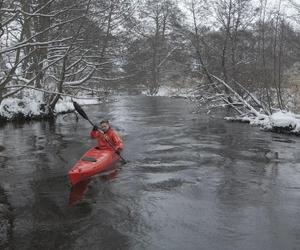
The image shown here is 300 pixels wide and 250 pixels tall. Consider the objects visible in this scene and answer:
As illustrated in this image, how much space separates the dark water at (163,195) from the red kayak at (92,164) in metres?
0.23

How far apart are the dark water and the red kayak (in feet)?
0.76

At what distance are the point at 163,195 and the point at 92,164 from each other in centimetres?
177

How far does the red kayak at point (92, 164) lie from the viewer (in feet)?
27.2

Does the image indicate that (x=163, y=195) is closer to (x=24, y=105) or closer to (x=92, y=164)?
(x=92, y=164)

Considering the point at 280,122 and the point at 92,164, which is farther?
the point at 280,122

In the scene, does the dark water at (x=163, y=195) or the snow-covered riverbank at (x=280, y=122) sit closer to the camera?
the dark water at (x=163, y=195)

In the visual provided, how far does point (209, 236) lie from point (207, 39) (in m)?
21.6

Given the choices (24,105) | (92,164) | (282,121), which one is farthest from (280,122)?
(24,105)

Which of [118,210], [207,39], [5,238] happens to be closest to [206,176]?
[118,210]

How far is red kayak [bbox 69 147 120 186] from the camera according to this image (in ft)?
27.2

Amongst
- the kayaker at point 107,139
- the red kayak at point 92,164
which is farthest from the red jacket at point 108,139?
the red kayak at point 92,164

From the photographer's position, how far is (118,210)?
7.02 metres

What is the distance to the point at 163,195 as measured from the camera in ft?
25.6

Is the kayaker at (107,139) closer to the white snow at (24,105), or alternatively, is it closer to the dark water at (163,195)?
the dark water at (163,195)
